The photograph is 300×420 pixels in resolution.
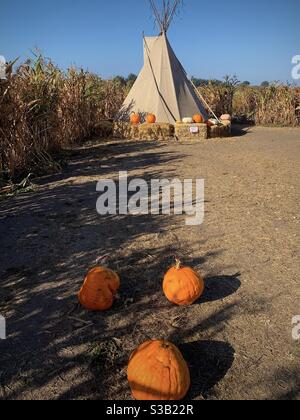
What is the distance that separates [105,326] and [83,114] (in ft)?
34.4

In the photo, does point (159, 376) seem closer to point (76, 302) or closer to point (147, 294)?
point (147, 294)

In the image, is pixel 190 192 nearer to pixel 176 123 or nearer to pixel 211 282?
pixel 211 282

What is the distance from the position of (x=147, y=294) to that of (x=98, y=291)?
507mm

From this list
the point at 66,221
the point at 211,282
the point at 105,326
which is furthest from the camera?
the point at 66,221

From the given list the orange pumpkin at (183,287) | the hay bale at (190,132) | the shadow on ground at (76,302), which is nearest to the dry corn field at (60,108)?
the shadow on ground at (76,302)

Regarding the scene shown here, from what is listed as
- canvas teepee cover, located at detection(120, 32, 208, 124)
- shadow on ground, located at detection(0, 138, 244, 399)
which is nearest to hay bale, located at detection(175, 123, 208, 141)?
canvas teepee cover, located at detection(120, 32, 208, 124)

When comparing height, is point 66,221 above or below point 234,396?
above

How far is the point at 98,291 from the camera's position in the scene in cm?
316

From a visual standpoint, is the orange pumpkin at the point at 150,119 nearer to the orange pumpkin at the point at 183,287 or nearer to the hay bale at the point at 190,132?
the hay bale at the point at 190,132

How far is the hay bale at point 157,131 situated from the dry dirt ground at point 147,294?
6311 mm

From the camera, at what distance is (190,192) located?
6.50m

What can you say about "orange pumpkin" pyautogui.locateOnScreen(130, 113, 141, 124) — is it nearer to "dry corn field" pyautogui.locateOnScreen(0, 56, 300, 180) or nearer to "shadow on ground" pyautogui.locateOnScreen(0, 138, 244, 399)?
"dry corn field" pyautogui.locateOnScreen(0, 56, 300, 180)

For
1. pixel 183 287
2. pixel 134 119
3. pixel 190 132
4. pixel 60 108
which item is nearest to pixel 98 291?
pixel 183 287

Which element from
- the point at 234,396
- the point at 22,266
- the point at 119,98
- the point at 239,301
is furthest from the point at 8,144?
the point at 119,98
